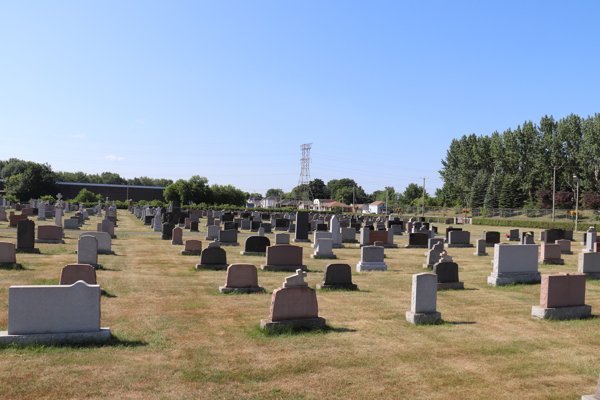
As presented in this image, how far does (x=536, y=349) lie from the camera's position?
27.3 ft

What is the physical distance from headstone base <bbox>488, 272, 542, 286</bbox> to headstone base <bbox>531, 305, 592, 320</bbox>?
15.2 feet

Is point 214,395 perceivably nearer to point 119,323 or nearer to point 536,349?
point 119,323

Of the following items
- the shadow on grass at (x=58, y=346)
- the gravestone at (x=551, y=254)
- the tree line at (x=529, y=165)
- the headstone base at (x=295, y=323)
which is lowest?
the shadow on grass at (x=58, y=346)

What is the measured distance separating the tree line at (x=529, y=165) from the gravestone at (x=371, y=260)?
63092 mm

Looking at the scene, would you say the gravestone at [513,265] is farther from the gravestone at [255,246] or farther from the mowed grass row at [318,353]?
the gravestone at [255,246]

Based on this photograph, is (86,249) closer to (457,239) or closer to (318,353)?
(318,353)

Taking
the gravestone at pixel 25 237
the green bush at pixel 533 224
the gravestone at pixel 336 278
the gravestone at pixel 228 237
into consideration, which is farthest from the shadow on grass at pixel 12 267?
the green bush at pixel 533 224

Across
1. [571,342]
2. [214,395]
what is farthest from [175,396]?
[571,342]

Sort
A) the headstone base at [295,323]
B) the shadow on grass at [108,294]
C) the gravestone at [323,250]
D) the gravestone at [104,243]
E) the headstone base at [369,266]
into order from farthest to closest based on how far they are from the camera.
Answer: the gravestone at [323,250] < the gravestone at [104,243] < the headstone base at [369,266] < the shadow on grass at [108,294] < the headstone base at [295,323]

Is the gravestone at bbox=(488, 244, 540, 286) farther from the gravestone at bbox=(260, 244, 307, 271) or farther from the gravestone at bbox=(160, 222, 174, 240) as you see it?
the gravestone at bbox=(160, 222, 174, 240)

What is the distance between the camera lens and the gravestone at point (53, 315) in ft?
25.1

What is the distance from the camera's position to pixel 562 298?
34.9 ft

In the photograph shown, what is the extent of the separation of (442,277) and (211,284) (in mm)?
6549

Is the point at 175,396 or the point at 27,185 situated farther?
the point at 27,185
